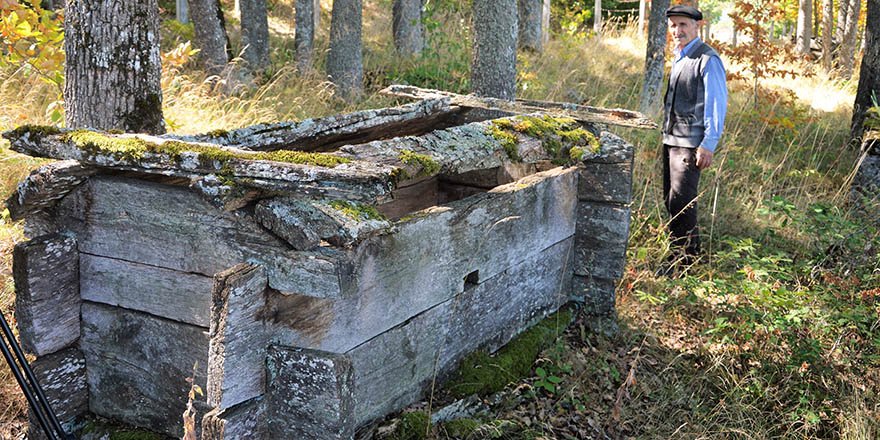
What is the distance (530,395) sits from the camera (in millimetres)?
4016

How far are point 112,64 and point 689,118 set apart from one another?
419 cm

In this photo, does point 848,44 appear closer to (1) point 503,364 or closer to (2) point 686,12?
(2) point 686,12

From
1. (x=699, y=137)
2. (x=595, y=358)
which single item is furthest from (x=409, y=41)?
(x=595, y=358)

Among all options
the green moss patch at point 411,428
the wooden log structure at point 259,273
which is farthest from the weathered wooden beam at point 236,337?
the green moss patch at point 411,428

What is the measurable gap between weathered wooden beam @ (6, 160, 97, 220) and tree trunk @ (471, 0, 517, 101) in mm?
4207

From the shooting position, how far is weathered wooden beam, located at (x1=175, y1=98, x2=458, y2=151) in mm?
3641

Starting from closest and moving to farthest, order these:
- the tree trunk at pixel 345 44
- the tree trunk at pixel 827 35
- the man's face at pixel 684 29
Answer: the man's face at pixel 684 29 → the tree trunk at pixel 345 44 → the tree trunk at pixel 827 35

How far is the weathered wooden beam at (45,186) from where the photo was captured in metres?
2.99

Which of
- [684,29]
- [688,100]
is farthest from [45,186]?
[684,29]

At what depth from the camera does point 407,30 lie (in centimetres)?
1334

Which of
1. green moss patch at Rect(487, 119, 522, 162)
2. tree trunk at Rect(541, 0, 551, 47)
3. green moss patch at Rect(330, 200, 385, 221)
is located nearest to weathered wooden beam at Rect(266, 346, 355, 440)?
green moss patch at Rect(330, 200, 385, 221)

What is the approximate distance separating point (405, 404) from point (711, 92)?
3.68 meters

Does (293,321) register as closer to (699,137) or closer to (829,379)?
(829,379)

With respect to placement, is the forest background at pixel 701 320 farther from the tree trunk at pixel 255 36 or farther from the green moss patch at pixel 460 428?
the tree trunk at pixel 255 36
